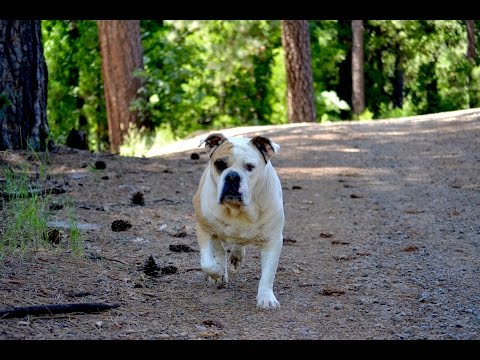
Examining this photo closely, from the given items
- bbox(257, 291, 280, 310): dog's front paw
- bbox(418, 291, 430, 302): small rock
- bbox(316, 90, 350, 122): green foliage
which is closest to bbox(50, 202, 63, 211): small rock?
bbox(257, 291, 280, 310): dog's front paw

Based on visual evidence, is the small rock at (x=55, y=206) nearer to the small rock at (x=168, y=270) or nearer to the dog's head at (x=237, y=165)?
the small rock at (x=168, y=270)

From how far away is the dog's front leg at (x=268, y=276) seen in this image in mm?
5691

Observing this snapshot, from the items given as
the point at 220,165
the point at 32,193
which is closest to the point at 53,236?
the point at 32,193

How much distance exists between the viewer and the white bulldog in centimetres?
579

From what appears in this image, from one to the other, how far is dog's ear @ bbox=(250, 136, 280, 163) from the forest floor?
40.5 inches

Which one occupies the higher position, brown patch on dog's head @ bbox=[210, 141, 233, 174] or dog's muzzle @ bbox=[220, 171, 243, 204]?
brown patch on dog's head @ bbox=[210, 141, 233, 174]

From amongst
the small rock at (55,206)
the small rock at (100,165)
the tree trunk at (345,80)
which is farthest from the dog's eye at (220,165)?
the tree trunk at (345,80)

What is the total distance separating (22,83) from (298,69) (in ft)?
35.7

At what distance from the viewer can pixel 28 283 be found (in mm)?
5656

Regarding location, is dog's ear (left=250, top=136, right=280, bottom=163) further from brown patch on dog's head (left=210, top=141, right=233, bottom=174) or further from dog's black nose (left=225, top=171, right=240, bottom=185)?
dog's black nose (left=225, top=171, right=240, bottom=185)

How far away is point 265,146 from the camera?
6031 millimetres

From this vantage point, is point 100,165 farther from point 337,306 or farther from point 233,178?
point 337,306
